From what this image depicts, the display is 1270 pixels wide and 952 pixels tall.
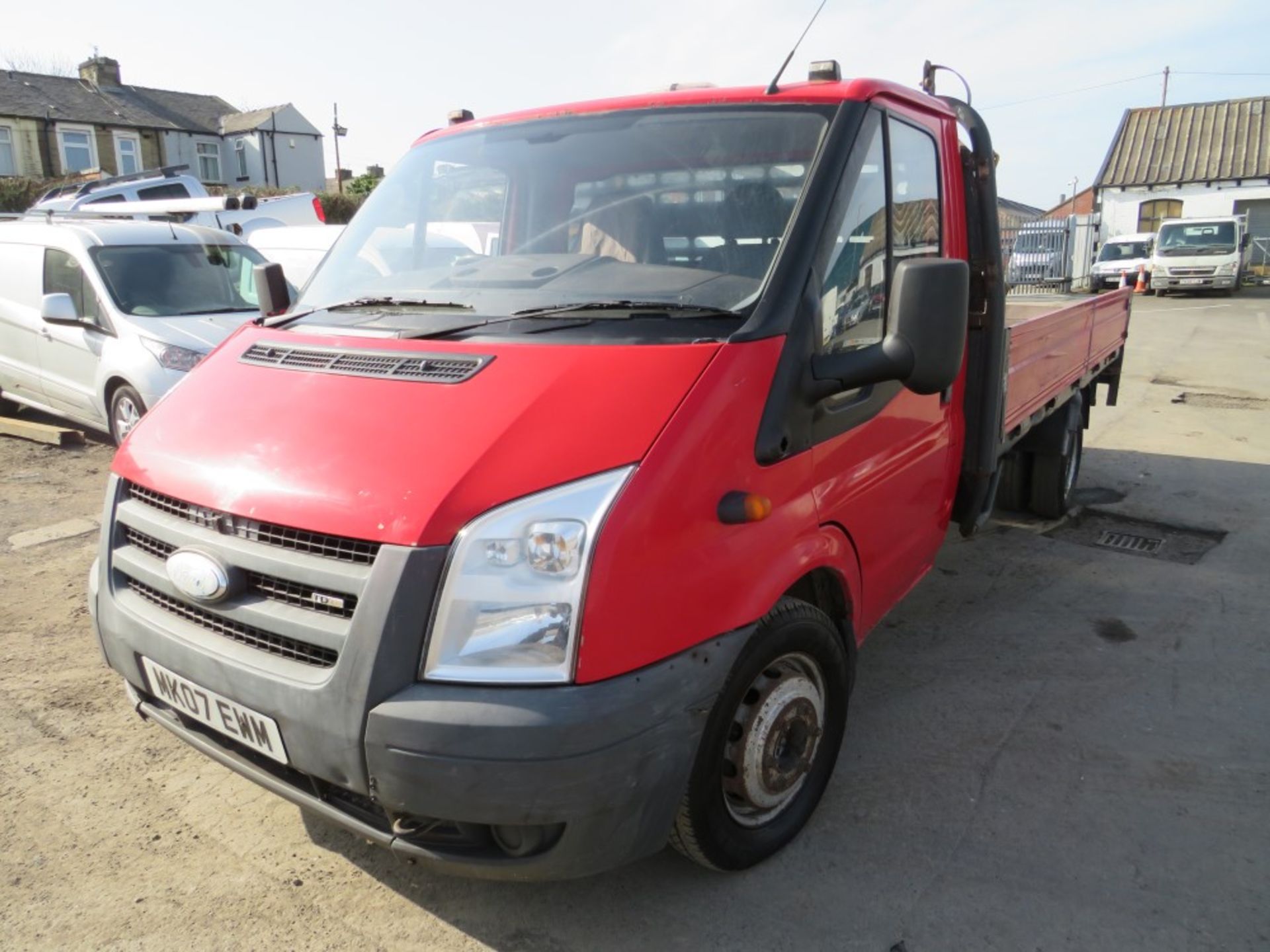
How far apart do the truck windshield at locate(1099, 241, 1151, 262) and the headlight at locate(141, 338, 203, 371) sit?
2856 cm

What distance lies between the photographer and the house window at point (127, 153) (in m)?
38.3

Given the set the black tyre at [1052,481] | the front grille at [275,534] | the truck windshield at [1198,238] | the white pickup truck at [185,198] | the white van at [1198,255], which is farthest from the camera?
the truck windshield at [1198,238]

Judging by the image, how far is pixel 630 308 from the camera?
2.55 metres

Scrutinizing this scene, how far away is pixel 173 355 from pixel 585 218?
4994mm

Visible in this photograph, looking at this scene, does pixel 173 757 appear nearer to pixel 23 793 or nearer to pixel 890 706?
pixel 23 793

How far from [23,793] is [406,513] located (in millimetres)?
2117

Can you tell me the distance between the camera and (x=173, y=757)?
3303mm

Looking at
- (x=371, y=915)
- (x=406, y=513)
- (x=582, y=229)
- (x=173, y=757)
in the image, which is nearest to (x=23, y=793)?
(x=173, y=757)

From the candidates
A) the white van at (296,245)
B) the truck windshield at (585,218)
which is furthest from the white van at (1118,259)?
the truck windshield at (585,218)

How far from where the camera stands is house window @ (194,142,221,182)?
1663 inches

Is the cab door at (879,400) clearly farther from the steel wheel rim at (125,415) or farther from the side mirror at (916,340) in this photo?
the steel wheel rim at (125,415)

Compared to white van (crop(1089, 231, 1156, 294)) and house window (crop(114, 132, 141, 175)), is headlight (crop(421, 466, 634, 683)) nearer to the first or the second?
white van (crop(1089, 231, 1156, 294))

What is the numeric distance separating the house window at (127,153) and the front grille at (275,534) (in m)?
42.8

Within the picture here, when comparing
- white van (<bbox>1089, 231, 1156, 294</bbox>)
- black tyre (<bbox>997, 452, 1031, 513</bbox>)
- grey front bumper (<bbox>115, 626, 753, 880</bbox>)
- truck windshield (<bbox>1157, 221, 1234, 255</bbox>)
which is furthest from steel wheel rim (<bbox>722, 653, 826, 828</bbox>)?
white van (<bbox>1089, 231, 1156, 294</bbox>)
